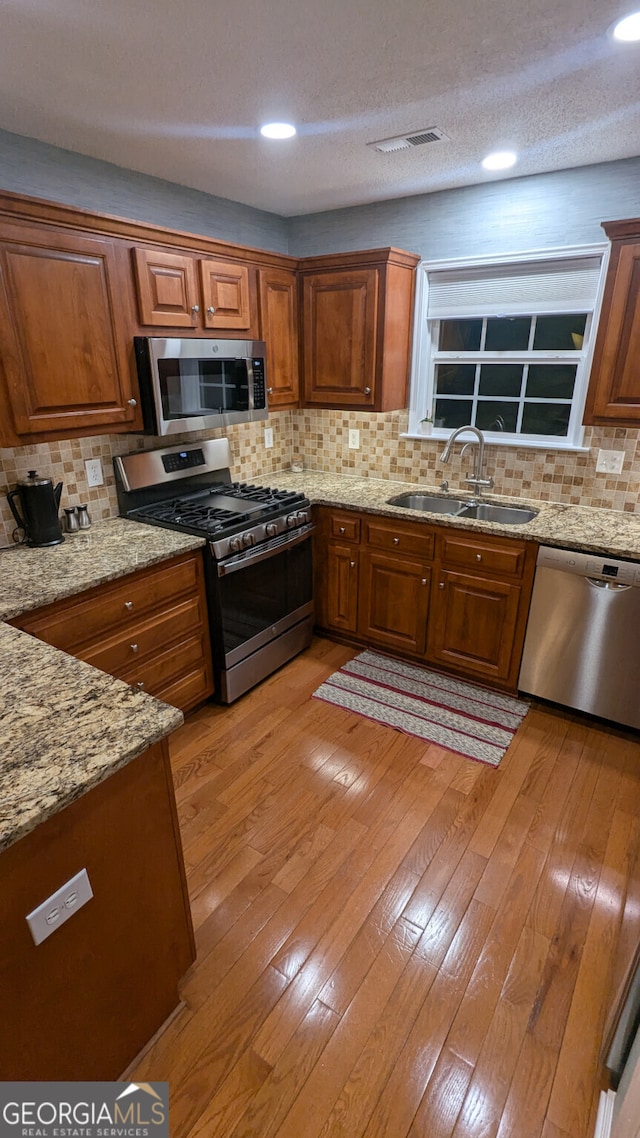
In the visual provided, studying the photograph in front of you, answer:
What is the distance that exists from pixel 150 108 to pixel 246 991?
2.81 metres

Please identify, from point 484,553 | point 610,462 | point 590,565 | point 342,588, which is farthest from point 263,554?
point 610,462

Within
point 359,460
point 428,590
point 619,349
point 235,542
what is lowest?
point 428,590

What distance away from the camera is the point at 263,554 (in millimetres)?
2686

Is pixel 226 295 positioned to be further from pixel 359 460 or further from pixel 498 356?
pixel 498 356

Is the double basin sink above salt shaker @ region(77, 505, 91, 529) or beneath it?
beneath

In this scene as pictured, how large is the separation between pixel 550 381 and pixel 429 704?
1.86 meters

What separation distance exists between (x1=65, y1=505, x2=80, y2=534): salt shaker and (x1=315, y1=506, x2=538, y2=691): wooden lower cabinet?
1.31 meters

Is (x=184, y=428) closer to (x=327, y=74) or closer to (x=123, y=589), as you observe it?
(x=123, y=589)

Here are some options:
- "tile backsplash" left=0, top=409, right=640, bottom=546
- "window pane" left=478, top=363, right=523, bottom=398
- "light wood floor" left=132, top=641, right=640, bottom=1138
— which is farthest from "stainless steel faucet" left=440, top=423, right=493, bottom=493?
"light wood floor" left=132, top=641, right=640, bottom=1138

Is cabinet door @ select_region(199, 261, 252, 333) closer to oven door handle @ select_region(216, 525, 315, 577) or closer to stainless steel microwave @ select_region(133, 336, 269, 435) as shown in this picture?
stainless steel microwave @ select_region(133, 336, 269, 435)

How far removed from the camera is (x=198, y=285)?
253 centimetres

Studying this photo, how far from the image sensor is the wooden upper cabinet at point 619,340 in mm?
2197

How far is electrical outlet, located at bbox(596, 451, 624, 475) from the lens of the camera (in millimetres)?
2706

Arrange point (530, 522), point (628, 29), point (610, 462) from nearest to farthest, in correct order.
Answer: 1. point (628, 29)
2. point (530, 522)
3. point (610, 462)
